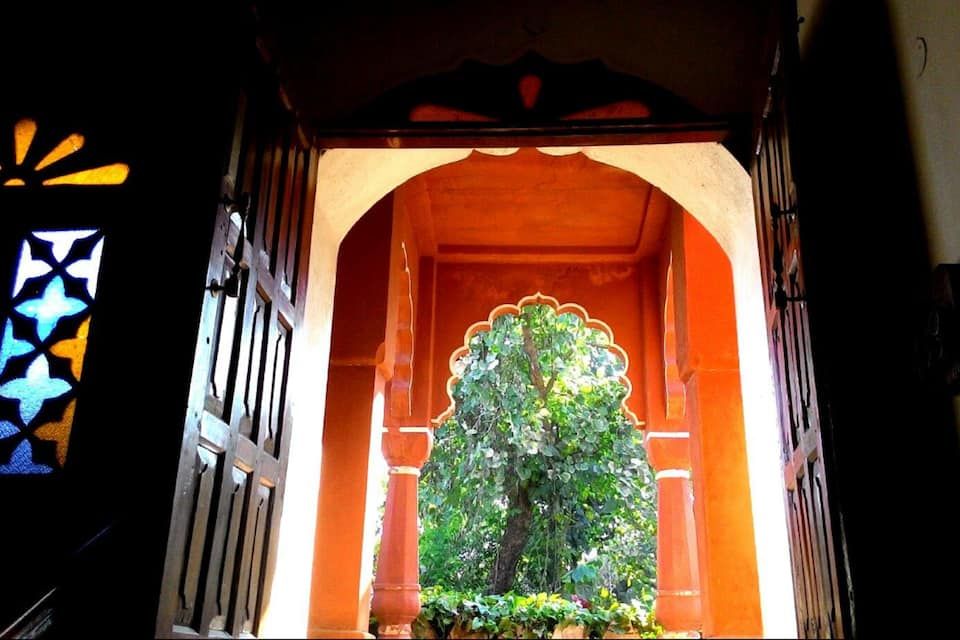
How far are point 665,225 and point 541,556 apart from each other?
25.3 feet

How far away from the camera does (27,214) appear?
2.77 m

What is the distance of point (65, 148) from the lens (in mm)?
2893

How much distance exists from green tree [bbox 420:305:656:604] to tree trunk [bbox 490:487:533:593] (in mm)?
15

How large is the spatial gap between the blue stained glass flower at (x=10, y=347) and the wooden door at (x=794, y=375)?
2112 mm

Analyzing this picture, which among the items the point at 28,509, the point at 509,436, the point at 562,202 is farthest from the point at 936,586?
the point at 509,436

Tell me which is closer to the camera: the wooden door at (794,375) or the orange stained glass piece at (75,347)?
the wooden door at (794,375)

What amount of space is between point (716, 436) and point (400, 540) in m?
2.56

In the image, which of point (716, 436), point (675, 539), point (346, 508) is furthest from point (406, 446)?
Answer: point (716, 436)

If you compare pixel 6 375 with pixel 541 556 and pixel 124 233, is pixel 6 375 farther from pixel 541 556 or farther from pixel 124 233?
pixel 541 556

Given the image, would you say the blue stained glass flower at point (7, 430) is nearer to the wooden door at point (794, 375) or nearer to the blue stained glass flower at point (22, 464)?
the blue stained glass flower at point (22, 464)

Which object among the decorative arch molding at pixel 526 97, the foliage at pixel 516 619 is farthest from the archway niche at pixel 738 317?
the foliage at pixel 516 619

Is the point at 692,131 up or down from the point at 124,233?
up

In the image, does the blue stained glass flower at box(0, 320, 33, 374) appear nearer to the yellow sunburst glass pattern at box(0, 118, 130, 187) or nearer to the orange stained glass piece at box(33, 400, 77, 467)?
the orange stained glass piece at box(33, 400, 77, 467)

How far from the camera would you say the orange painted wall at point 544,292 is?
720 cm
